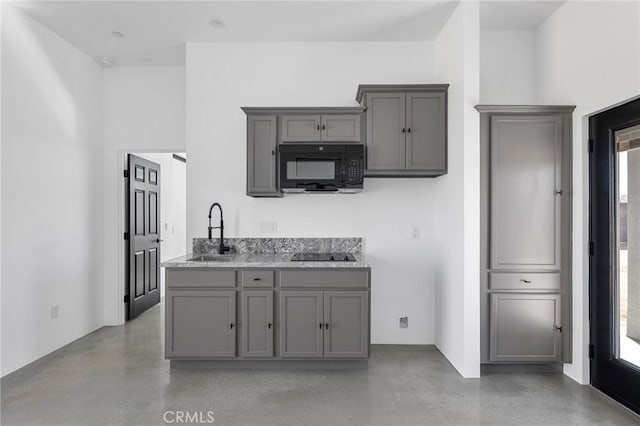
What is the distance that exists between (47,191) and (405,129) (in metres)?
3.43

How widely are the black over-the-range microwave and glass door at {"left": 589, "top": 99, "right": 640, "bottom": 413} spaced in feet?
6.01

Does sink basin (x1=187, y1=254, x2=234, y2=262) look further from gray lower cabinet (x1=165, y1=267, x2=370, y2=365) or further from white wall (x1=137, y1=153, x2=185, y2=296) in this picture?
white wall (x1=137, y1=153, x2=185, y2=296)

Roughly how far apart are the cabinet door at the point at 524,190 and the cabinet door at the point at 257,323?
6.22 ft

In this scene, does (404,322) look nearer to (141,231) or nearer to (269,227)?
(269,227)

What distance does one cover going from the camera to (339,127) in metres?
3.46

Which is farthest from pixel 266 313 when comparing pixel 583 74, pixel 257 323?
pixel 583 74

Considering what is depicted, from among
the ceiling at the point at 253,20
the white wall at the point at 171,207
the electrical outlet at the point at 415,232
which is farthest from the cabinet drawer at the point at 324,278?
the white wall at the point at 171,207

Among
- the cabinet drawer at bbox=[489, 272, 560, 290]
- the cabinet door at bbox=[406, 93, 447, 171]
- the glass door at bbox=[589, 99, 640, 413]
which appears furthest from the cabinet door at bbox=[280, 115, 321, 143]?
the glass door at bbox=[589, 99, 640, 413]

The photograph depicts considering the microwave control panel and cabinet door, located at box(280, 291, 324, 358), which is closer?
cabinet door, located at box(280, 291, 324, 358)

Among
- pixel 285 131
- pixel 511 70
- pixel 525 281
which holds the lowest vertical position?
pixel 525 281

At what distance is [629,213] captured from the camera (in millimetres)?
2592

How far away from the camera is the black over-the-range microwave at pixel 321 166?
3363 millimetres

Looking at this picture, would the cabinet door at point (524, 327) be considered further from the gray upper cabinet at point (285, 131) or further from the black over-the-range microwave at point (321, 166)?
the gray upper cabinet at point (285, 131)

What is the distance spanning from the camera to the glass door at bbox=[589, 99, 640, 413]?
8.32 feet
